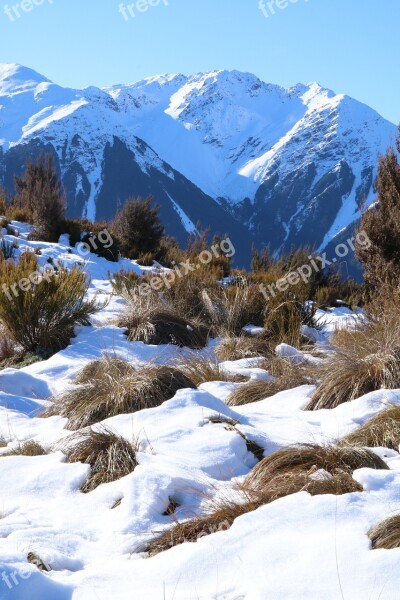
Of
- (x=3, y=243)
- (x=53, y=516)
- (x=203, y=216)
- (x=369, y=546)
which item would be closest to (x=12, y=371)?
(x=53, y=516)

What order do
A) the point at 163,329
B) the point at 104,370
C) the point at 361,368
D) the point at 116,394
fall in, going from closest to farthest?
the point at 116,394 → the point at 361,368 → the point at 104,370 → the point at 163,329

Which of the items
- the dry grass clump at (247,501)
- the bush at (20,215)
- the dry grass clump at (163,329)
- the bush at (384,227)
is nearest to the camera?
the dry grass clump at (247,501)

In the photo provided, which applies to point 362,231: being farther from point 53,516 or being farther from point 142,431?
point 53,516

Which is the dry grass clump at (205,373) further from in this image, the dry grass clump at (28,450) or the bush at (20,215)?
the bush at (20,215)

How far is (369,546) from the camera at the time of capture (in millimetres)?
2150

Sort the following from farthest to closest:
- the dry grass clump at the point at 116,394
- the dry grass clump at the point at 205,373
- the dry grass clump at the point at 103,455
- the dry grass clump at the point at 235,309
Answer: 1. the dry grass clump at the point at 235,309
2. the dry grass clump at the point at 205,373
3. the dry grass clump at the point at 116,394
4. the dry grass clump at the point at 103,455

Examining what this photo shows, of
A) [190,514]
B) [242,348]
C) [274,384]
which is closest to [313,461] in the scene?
[190,514]

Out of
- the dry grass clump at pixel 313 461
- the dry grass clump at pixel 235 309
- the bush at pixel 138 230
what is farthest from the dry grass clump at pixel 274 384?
the bush at pixel 138 230

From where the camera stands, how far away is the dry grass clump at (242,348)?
244 inches

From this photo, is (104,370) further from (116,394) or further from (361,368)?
(361,368)

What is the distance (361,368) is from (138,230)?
11.5 metres

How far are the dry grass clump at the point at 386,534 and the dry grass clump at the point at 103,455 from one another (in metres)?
1.34

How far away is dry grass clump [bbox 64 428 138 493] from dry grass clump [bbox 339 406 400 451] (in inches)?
42.2

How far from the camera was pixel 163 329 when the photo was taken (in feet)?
22.4
